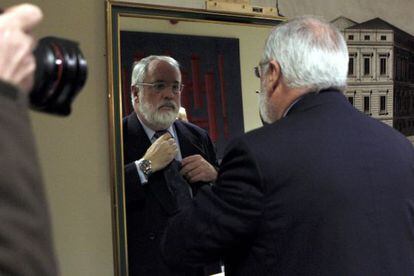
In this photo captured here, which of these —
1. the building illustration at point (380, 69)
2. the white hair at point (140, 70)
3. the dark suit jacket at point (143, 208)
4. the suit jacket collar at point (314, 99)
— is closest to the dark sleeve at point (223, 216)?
the suit jacket collar at point (314, 99)

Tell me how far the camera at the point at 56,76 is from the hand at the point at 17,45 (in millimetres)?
91

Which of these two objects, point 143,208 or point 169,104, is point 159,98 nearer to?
point 169,104

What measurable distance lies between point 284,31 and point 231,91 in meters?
0.59

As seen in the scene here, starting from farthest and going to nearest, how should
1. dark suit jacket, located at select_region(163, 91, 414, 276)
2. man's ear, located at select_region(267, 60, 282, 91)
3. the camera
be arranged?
man's ear, located at select_region(267, 60, 282, 91) → dark suit jacket, located at select_region(163, 91, 414, 276) → the camera

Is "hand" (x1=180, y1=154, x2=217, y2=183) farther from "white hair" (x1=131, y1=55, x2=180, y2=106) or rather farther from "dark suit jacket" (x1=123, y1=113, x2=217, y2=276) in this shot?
"white hair" (x1=131, y1=55, x2=180, y2=106)

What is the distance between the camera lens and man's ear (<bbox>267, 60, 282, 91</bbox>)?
3.57 feet

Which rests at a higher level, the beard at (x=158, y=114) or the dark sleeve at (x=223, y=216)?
the beard at (x=158, y=114)

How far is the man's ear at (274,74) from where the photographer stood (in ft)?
3.57

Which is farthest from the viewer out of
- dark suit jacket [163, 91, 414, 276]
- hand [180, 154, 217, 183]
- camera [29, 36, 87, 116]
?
hand [180, 154, 217, 183]

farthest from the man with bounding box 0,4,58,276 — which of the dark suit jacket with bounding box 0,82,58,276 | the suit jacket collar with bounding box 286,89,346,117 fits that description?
the suit jacket collar with bounding box 286,89,346,117

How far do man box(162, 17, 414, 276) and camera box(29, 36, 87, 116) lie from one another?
0.43 m

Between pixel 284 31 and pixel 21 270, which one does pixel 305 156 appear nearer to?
pixel 284 31

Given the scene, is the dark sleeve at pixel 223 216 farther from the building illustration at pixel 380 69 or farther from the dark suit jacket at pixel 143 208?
the building illustration at pixel 380 69

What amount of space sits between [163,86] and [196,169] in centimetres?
28
